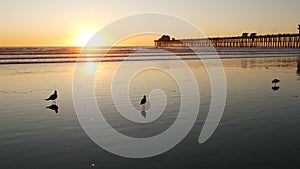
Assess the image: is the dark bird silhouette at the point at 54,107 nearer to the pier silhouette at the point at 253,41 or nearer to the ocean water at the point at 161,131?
the ocean water at the point at 161,131

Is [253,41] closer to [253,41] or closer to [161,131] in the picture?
[253,41]

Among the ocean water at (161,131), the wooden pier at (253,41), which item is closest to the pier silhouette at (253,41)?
the wooden pier at (253,41)

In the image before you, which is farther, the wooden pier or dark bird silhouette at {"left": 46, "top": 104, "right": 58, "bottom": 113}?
the wooden pier

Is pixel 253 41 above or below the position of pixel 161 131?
above

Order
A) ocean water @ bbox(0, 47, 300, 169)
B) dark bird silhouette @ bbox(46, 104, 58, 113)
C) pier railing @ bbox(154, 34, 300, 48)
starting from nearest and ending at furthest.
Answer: ocean water @ bbox(0, 47, 300, 169), dark bird silhouette @ bbox(46, 104, 58, 113), pier railing @ bbox(154, 34, 300, 48)

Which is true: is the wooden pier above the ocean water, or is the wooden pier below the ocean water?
above

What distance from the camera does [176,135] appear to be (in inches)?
330

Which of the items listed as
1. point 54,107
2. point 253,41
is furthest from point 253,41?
point 54,107

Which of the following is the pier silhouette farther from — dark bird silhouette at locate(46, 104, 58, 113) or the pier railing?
dark bird silhouette at locate(46, 104, 58, 113)

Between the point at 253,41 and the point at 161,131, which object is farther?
the point at 253,41

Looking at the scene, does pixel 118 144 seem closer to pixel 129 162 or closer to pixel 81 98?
pixel 129 162

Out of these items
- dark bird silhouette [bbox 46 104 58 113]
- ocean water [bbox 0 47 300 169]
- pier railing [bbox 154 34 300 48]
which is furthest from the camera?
pier railing [bbox 154 34 300 48]

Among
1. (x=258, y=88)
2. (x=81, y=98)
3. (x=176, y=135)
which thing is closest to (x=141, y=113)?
(x=176, y=135)

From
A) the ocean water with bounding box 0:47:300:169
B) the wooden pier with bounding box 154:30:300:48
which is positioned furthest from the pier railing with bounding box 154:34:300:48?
the ocean water with bounding box 0:47:300:169
